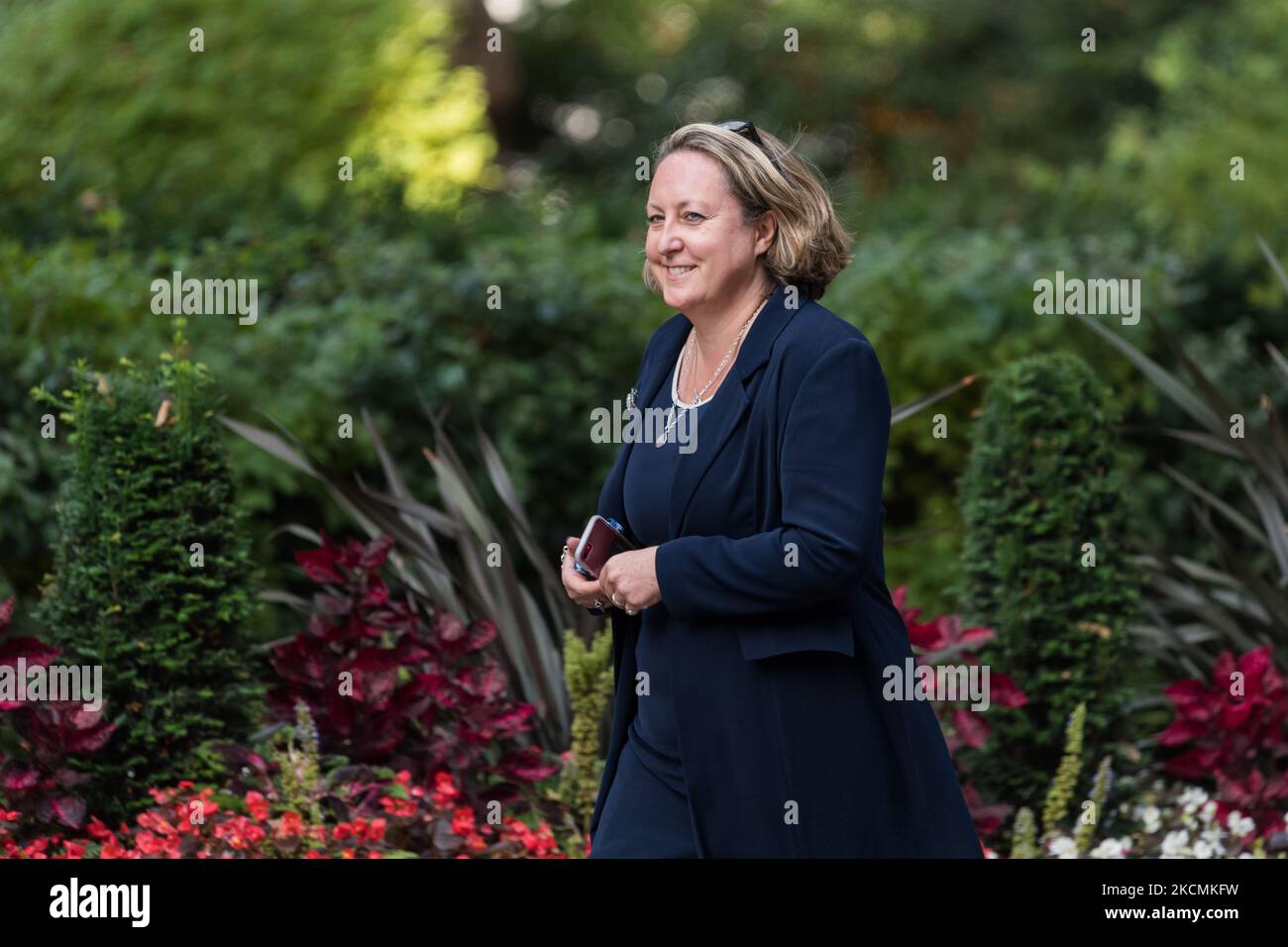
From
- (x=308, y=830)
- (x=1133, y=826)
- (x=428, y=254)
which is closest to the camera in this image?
(x=308, y=830)

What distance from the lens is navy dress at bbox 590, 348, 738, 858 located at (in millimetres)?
2742

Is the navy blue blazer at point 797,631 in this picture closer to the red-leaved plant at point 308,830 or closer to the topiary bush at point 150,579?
the red-leaved plant at point 308,830

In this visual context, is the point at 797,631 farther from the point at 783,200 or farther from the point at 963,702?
the point at 963,702

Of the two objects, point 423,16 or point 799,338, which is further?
point 423,16

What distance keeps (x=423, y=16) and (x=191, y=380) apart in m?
10.3

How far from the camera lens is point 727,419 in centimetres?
273

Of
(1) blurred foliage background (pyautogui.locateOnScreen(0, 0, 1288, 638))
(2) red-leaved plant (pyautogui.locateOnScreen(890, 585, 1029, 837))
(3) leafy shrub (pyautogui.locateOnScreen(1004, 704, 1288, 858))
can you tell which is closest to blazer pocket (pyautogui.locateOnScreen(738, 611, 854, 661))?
(1) blurred foliage background (pyautogui.locateOnScreen(0, 0, 1288, 638))

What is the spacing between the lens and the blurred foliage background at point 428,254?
18.4 feet

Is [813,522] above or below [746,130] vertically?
below

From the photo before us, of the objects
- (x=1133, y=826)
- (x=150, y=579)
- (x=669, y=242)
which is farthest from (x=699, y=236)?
(x=1133, y=826)

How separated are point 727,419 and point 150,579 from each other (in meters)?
2.11
